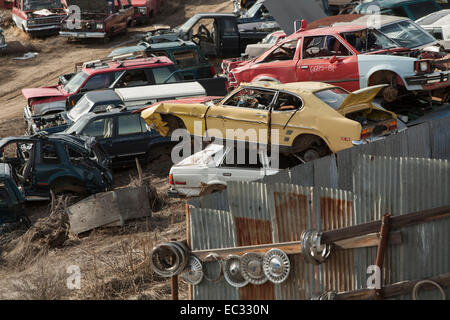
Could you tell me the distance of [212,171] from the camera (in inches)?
428

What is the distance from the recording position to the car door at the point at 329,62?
1336 centimetres

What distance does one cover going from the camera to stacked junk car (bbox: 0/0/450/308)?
6.00 meters

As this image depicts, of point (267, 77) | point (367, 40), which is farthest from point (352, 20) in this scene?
point (267, 77)

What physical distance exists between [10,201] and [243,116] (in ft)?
13.1

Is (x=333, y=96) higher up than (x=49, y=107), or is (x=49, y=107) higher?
(x=333, y=96)

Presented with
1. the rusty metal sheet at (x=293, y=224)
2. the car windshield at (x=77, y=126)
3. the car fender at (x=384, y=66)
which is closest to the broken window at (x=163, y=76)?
the car windshield at (x=77, y=126)

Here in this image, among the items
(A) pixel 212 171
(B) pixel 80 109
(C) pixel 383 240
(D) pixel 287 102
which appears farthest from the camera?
(B) pixel 80 109

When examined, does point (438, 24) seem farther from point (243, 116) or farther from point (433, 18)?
point (243, 116)

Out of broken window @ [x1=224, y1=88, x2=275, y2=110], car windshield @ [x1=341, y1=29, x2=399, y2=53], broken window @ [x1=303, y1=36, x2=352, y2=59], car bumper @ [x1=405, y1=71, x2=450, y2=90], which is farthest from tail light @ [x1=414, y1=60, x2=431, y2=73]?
broken window @ [x1=224, y1=88, x2=275, y2=110]

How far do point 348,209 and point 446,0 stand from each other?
17.4 metres

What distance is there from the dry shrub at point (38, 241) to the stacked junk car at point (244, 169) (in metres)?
0.02

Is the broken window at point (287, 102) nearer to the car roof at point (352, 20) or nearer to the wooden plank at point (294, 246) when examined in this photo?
the car roof at point (352, 20)

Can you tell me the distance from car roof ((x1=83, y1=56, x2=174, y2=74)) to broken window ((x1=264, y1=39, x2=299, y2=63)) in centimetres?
305
